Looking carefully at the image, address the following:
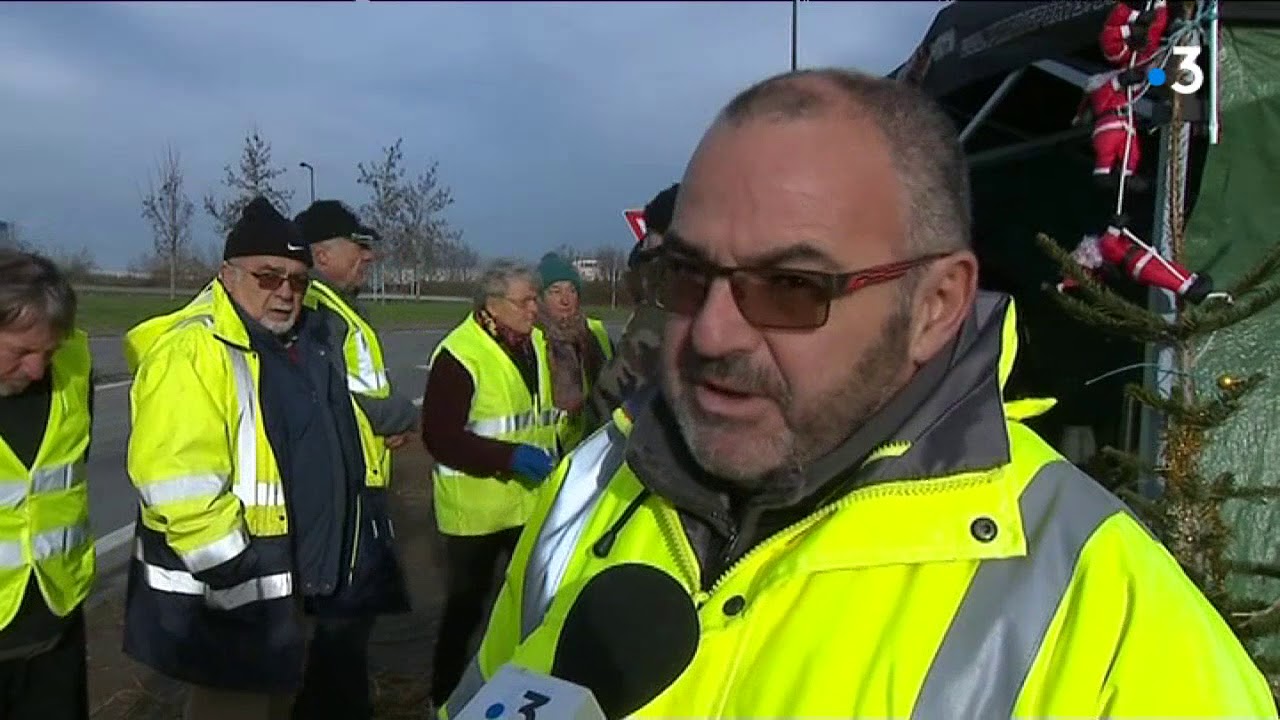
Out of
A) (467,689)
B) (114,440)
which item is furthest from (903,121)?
(114,440)

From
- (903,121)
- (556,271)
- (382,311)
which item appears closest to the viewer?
(903,121)

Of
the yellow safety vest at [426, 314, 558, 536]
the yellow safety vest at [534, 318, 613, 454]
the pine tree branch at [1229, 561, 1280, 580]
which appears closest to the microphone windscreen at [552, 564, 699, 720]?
the pine tree branch at [1229, 561, 1280, 580]

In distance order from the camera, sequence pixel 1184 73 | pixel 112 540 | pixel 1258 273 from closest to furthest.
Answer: pixel 1258 273 → pixel 1184 73 → pixel 112 540

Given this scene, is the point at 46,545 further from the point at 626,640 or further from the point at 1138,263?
the point at 1138,263

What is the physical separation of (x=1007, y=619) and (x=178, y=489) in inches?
104

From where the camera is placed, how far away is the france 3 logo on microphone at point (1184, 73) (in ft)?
11.3

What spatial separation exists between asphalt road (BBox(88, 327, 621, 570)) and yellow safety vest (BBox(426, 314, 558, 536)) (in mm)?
1951

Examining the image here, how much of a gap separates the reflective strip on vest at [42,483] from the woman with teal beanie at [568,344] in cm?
219

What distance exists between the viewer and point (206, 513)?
318 cm

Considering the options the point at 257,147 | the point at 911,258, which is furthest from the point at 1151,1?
the point at 257,147

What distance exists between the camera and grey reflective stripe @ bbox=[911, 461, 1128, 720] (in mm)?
1225

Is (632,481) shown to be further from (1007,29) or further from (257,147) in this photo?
(257,147)

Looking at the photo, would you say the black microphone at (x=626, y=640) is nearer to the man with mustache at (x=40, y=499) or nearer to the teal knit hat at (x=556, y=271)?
the man with mustache at (x=40, y=499)

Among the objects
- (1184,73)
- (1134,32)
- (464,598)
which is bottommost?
(464,598)
